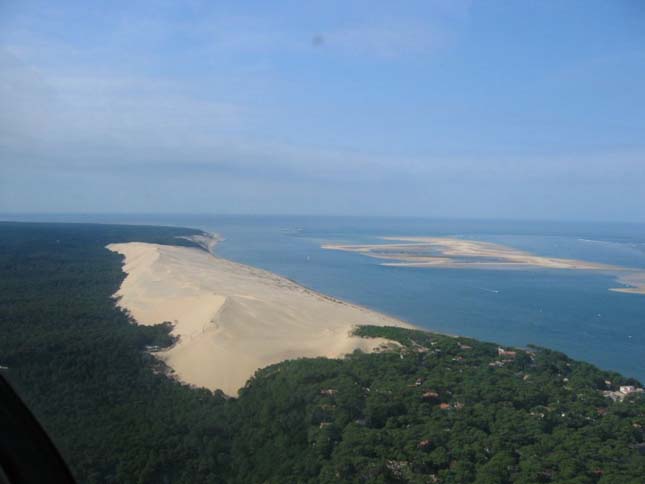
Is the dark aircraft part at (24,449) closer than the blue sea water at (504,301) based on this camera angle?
Yes

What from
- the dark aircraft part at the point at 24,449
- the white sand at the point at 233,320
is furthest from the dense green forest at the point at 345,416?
the dark aircraft part at the point at 24,449

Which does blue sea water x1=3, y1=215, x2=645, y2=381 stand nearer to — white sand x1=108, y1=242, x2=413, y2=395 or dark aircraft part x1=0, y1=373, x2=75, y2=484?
white sand x1=108, y1=242, x2=413, y2=395

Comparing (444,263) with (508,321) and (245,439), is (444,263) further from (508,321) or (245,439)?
(245,439)

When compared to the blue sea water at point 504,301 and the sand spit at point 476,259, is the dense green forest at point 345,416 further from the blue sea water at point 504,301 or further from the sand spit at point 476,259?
the sand spit at point 476,259

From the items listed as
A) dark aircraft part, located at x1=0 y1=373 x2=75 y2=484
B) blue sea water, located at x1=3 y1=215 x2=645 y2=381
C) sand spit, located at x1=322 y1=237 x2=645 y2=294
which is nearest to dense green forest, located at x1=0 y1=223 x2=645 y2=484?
dark aircraft part, located at x1=0 y1=373 x2=75 y2=484

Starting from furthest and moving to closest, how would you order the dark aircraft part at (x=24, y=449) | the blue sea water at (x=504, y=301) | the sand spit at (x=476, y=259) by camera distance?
the sand spit at (x=476, y=259), the blue sea water at (x=504, y=301), the dark aircraft part at (x=24, y=449)

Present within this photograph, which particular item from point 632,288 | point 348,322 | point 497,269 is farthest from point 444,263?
point 348,322
